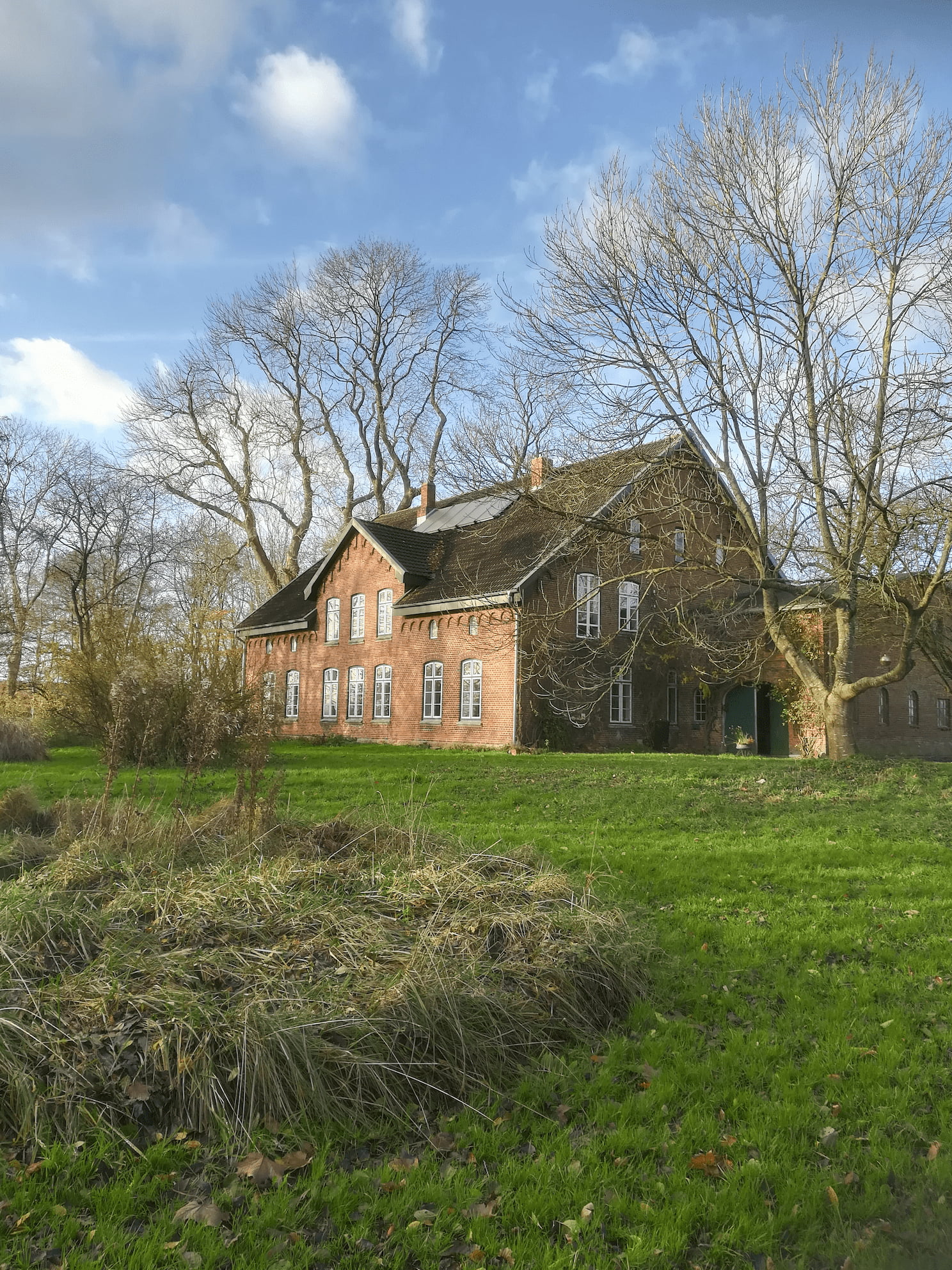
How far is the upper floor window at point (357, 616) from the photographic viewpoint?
3138cm

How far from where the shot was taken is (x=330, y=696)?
108ft

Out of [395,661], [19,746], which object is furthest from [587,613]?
[19,746]

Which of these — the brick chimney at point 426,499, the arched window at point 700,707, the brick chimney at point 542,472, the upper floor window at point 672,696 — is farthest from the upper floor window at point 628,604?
the brick chimney at point 542,472

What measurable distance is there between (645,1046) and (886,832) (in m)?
7.38

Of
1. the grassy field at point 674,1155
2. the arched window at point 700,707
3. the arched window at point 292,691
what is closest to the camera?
the grassy field at point 674,1155

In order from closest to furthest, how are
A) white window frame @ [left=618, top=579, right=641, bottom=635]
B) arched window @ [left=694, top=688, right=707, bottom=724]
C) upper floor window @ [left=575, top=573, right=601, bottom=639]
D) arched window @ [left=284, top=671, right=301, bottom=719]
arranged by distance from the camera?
upper floor window @ [left=575, top=573, right=601, bottom=639] → white window frame @ [left=618, top=579, right=641, bottom=635] → arched window @ [left=694, top=688, right=707, bottom=724] → arched window @ [left=284, top=671, right=301, bottom=719]

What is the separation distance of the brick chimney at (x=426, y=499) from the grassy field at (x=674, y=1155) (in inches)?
1126

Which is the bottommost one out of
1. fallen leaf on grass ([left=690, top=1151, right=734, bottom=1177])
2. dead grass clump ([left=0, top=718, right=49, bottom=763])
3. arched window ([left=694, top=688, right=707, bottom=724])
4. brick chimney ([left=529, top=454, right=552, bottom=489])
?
fallen leaf on grass ([left=690, top=1151, right=734, bottom=1177])

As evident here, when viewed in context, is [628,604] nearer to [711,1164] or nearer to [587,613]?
[587,613]

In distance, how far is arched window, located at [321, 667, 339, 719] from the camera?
107ft

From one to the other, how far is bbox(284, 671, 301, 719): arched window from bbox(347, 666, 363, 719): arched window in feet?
11.2

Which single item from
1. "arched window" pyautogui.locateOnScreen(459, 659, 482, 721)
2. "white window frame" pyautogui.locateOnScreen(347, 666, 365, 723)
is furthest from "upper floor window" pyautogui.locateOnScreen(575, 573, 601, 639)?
"white window frame" pyautogui.locateOnScreen(347, 666, 365, 723)

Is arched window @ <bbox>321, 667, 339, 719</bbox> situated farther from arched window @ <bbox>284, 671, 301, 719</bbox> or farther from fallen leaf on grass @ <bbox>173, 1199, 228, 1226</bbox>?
fallen leaf on grass @ <bbox>173, 1199, 228, 1226</bbox>

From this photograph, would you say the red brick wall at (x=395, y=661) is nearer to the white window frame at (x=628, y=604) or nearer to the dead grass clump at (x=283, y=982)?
the white window frame at (x=628, y=604)
